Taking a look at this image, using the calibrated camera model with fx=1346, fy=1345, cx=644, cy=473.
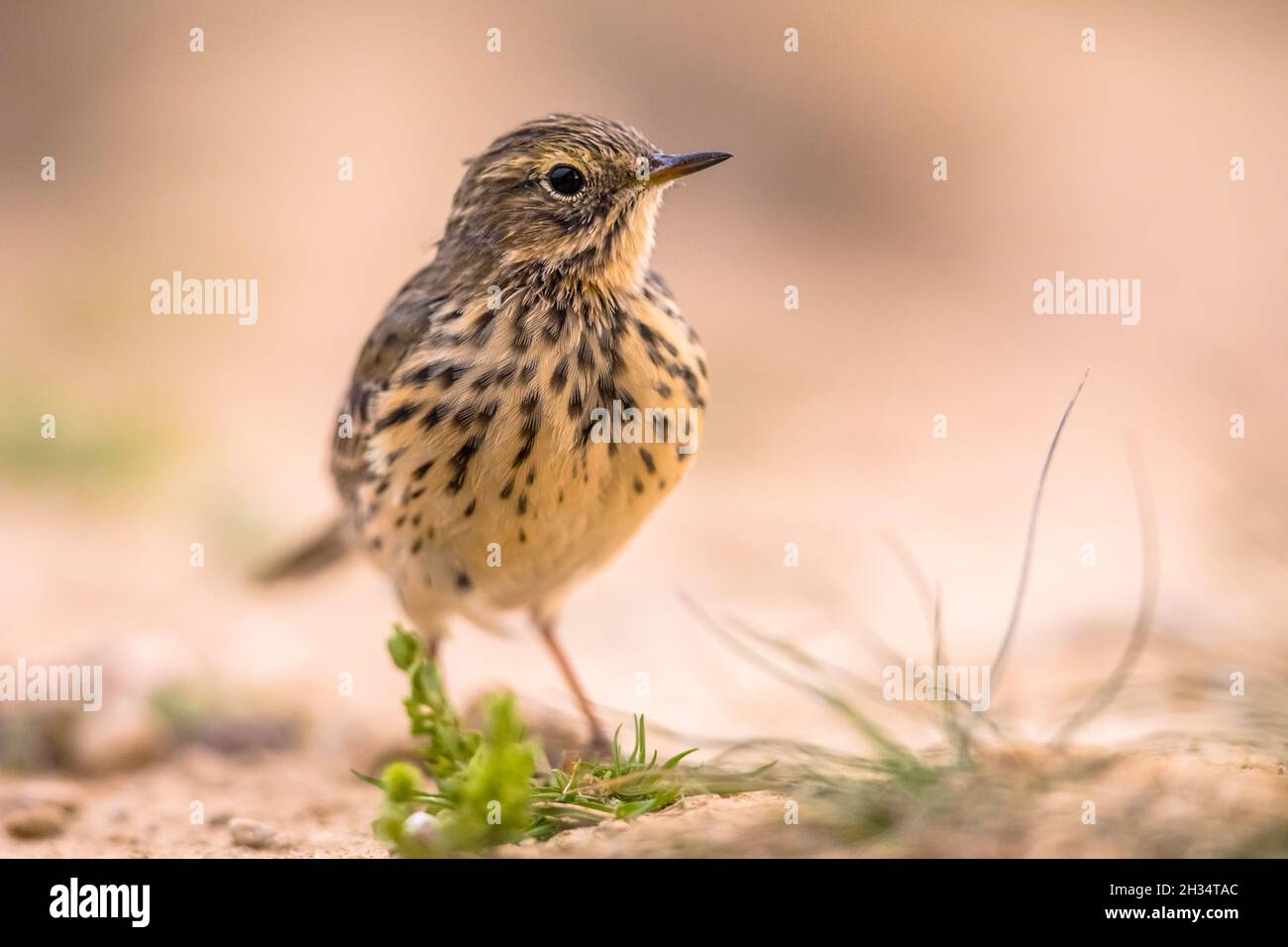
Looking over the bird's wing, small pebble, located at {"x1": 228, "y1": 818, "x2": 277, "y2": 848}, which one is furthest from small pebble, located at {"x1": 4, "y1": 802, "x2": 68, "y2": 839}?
the bird's wing

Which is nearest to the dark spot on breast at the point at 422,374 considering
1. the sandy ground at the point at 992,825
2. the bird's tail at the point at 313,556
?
the sandy ground at the point at 992,825

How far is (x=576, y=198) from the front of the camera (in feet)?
13.9

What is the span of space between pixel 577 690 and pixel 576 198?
1.83 m

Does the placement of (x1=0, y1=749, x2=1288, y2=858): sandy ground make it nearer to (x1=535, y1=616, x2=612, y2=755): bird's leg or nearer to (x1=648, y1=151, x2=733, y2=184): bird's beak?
(x1=535, y1=616, x2=612, y2=755): bird's leg

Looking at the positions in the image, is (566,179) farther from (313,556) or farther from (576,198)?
(313,556)

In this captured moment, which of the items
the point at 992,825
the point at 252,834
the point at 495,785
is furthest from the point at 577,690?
the point at 992,825

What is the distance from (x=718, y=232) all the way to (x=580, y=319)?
8.26 metres

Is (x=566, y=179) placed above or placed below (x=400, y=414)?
above

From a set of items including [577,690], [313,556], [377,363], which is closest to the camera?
[377,363]

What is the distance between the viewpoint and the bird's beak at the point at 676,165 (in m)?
4.18

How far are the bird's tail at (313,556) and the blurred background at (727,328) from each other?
380mm

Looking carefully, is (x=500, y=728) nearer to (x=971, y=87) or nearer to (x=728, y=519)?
(x=728, y=519)

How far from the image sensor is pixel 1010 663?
18.9 ft

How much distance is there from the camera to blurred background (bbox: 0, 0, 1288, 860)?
602cm
